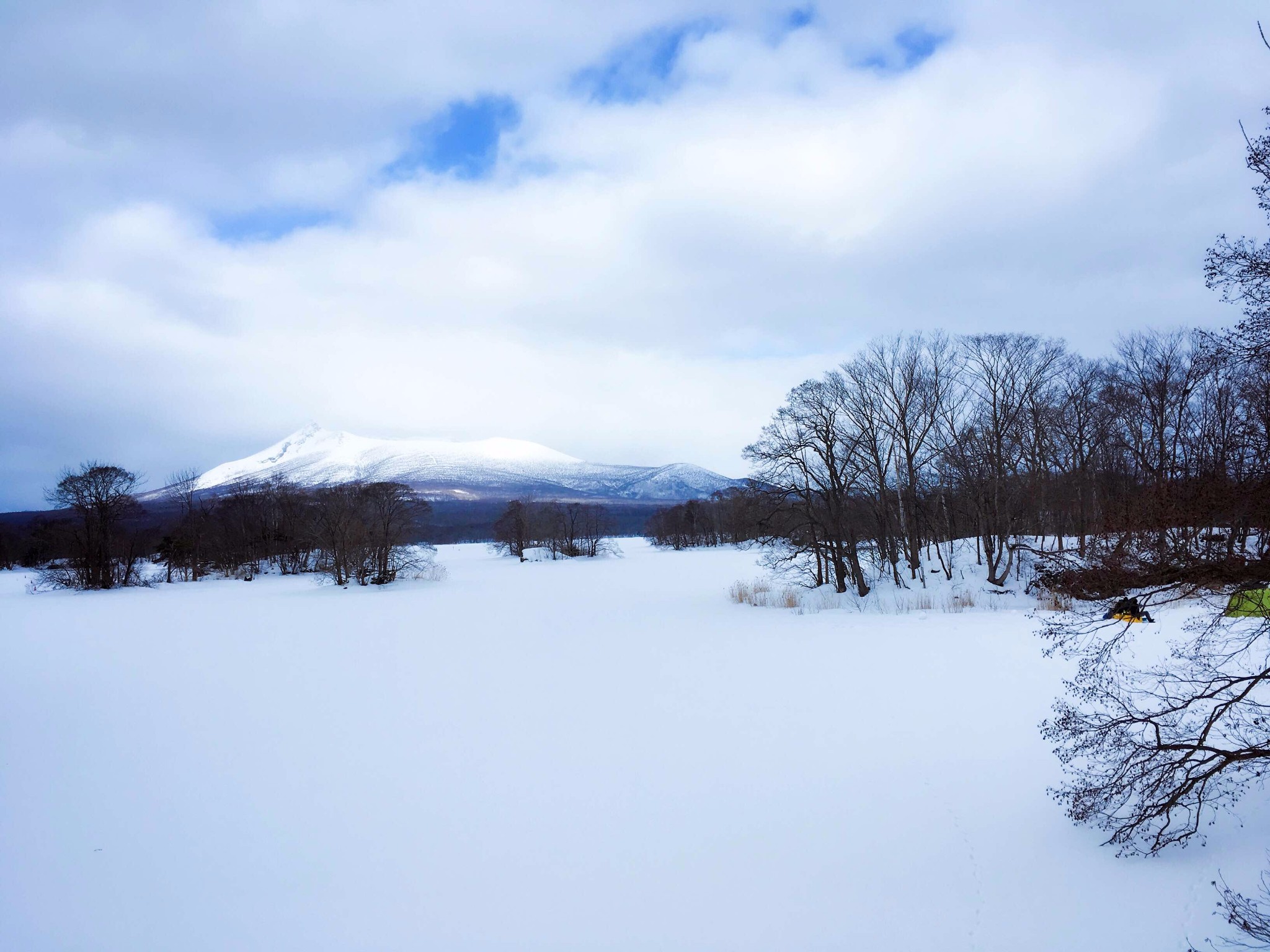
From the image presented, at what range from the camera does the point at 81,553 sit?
127 ft

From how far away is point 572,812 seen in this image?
6664 millimetres

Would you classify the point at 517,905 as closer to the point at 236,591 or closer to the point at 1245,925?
→ the point at 1245,925

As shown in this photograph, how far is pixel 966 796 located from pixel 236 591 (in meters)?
39.6

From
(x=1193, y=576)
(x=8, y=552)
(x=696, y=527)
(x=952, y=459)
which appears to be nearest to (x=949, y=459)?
(x=952, y=459)

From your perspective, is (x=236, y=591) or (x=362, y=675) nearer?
(x=362, y=675)

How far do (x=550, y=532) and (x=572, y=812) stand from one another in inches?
2404

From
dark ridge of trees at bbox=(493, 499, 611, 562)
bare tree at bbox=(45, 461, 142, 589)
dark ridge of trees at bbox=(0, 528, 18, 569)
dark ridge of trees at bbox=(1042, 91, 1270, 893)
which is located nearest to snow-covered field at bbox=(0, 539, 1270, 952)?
dark ridge of trees at bbox=(1042, 91, 1270, 893)

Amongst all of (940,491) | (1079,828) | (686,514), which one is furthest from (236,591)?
(686,514)

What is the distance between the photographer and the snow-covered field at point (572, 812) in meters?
4.75

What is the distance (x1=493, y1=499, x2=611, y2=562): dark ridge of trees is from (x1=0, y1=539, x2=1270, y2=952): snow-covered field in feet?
160

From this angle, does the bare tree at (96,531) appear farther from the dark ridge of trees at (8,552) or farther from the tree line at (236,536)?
the dark ridge of trees at (8,552)

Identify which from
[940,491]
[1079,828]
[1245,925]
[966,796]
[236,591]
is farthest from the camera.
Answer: [236,591]

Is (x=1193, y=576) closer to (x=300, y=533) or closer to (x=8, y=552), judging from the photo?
(x=300, y=533)

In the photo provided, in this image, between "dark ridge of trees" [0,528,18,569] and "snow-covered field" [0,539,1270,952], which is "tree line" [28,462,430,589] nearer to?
"dark ridge of trees" [0,528,18,569]
